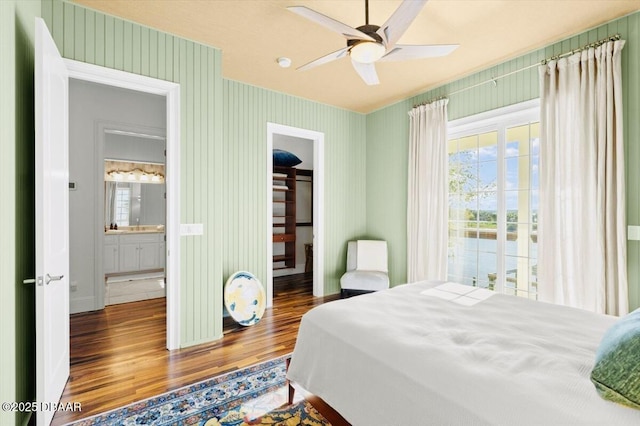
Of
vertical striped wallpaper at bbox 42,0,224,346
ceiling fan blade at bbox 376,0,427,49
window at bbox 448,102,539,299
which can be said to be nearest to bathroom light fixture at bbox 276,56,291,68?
vertical striped wallpaper at bbox 42,0,224,346

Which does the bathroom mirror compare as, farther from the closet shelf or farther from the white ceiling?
the white ceiling

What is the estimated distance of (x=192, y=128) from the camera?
286 cm

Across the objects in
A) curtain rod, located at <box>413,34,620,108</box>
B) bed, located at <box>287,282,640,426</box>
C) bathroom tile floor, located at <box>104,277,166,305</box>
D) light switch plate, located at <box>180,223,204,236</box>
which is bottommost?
bathroom tile floor, located at <box>104,277,166,305</box>

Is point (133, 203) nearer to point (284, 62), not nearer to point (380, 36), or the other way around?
point (284, 62)

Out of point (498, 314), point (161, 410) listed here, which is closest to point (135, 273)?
point (161, 410)

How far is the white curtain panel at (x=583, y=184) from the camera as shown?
2422 mm

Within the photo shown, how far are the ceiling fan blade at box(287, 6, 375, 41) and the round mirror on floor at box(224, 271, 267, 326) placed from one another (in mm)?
2671

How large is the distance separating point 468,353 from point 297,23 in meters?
2.62

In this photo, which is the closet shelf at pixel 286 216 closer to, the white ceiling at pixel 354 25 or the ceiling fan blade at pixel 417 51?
the white ceiling at pixel 354 25

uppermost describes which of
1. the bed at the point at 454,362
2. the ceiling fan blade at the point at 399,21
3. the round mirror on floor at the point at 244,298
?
the ceiling fan blade at the point at 399,21

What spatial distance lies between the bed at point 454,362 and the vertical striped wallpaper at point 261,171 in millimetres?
1971

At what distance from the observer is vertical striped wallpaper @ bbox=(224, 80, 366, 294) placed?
3711mm

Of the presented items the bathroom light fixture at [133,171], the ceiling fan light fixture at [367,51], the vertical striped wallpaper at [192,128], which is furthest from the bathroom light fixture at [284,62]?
the bathroom light fixture at [133,171]

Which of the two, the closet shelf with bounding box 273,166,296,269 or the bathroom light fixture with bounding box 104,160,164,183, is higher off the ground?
the bathroom light fixture with bounding box 104,160,164,183
